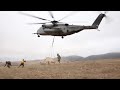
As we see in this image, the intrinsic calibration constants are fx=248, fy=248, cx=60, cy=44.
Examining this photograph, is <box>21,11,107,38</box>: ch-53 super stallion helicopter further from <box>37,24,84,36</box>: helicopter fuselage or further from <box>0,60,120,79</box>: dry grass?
<box>0,60,120,79</box>: dry grass

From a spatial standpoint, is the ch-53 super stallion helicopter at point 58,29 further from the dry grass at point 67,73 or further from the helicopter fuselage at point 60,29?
the dry grass at point 67,73

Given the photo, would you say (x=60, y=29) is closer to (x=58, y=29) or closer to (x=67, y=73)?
(x=58, y=29)

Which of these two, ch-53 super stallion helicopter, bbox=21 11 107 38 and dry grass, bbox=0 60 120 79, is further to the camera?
ch-53 super stallion helicopter, bbox=21 11 107 38

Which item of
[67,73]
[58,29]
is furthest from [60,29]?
[67,73]

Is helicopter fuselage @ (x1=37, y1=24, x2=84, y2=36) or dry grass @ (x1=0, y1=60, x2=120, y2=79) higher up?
helicopter fuselage @ (x1=37, y1=24, x2=84, y2=36)

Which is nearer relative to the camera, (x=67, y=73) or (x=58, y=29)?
(x=67, y=73)

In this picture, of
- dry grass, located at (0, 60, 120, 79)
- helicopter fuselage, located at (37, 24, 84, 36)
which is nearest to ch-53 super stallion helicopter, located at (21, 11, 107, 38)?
helicopter fuselage, located at (37, 24, 84, 36)

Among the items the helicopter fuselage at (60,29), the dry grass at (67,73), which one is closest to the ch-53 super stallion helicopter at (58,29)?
the helicopter fuselage at (60,29)

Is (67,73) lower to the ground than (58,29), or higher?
→ lower

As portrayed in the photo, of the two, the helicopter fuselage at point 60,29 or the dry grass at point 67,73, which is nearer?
the dry grass at point 67,73
